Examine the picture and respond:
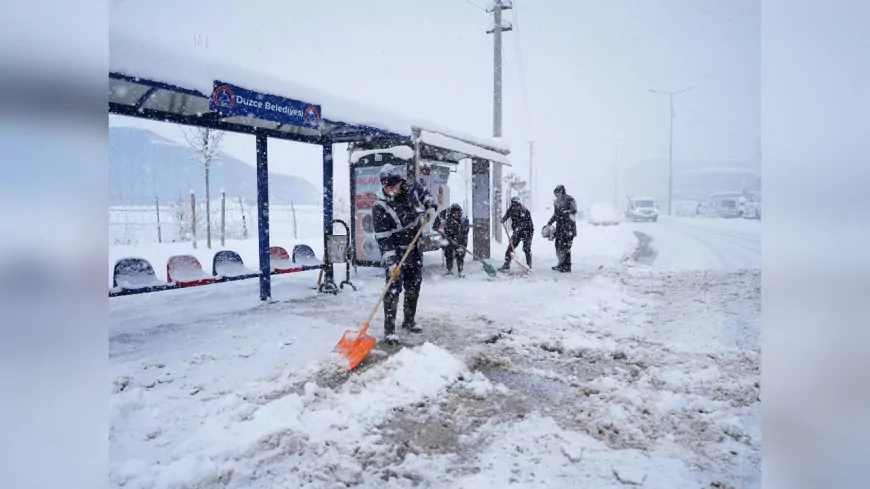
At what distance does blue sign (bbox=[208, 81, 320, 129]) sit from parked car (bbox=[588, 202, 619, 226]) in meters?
25.8

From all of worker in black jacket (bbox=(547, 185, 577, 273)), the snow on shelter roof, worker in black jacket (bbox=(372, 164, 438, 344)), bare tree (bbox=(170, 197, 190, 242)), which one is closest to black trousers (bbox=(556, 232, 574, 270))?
worker in black jacket (bbox=(547, 185, 577, 273))

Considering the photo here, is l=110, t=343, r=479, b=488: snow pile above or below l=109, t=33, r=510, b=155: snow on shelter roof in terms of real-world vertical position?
below

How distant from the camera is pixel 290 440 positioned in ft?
8.81

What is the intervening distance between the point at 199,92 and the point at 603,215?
1090 inches

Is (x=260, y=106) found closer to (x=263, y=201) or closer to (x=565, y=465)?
(x=263, y=201)

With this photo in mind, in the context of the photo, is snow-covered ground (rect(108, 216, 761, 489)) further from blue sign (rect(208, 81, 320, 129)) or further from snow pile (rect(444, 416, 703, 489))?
blue sign (rect(208, 81, 320, 129))

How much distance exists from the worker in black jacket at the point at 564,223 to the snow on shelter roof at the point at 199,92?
12.6 feet

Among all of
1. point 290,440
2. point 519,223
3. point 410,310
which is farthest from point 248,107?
point 519,223

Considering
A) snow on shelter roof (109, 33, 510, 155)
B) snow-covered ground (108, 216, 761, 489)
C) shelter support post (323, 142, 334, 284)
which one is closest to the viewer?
snow-covered ground (108, 216, 761, 489)

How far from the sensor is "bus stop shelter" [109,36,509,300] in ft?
14.0

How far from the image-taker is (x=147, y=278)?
17.6 feet

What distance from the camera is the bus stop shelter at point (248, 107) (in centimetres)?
426

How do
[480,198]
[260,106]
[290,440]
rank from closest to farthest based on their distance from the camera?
[290,440]
[260,106]
[480,198]
